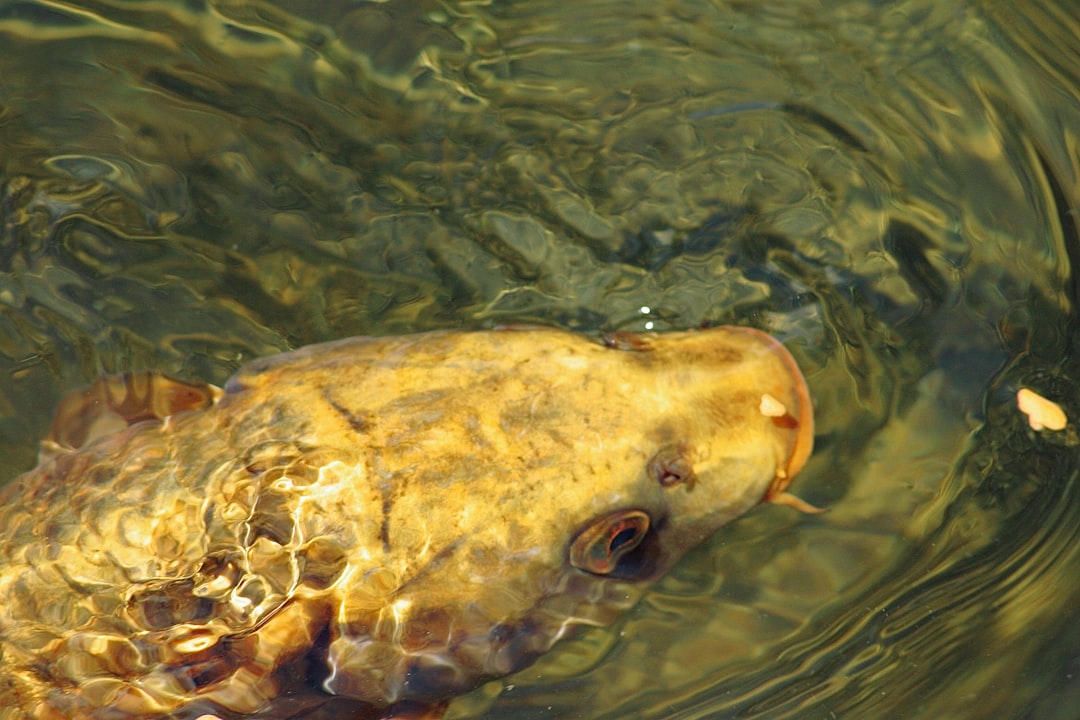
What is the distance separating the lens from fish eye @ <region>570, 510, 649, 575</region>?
3207 mm

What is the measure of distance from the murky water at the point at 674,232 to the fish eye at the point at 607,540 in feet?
2.67

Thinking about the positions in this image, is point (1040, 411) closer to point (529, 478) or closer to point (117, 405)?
point (529, 478)

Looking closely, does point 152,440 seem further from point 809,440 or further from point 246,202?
point 809,440

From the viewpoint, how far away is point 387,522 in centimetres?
316

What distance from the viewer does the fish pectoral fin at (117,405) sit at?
381cm

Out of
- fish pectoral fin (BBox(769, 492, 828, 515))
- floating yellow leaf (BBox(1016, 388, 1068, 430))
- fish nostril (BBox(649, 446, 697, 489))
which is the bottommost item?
fish pectoral fin (BBox(769, 492, 828, 515))

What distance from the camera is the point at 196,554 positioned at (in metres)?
3.27

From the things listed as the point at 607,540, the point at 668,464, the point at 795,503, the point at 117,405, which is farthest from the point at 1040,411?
the point at 117,405

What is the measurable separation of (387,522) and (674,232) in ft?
7.34

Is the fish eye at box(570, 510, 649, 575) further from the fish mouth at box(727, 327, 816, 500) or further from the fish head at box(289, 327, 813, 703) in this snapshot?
the fish mouth at box(727, 327, 816, 500)

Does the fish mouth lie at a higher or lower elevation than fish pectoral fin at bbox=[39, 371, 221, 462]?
higher

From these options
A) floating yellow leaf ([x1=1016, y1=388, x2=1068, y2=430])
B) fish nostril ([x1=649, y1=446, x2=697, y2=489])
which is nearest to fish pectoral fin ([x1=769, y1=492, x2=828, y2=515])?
fish nostril ([x1=649, y1=446, x2=697, y2=489])

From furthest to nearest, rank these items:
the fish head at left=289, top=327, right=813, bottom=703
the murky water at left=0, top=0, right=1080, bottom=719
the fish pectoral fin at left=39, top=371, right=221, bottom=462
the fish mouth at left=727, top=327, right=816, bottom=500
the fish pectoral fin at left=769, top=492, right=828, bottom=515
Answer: the murky water at left=0, top=0, right=1080, bottom=719
the fish pectoral fin at left=39, top=371, right=221, bottom=462
the fish pectoral fin at left=769, top=492, right=828, bottom=515
the fish mouth at left=727, top=327, right=816, bottom=500
the fish head at left=289, top=327, right=813, bottom=703

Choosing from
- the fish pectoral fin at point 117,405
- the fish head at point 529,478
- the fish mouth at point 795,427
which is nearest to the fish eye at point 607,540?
the fish head at point 529,478
